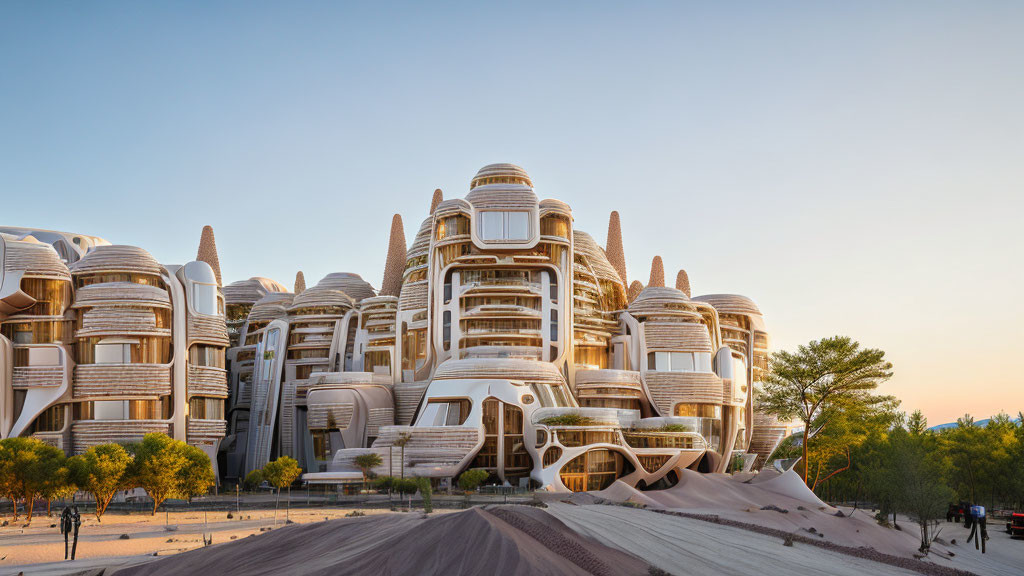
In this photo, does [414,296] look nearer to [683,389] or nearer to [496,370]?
[496,370]

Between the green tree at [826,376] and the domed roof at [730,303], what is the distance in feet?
168

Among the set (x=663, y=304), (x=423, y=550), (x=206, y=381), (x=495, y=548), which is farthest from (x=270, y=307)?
(x=495, y=548)

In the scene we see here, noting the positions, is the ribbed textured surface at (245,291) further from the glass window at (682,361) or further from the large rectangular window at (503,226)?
the glass window at (682,361)

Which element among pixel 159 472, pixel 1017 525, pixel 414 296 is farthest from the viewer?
pixel 414 296

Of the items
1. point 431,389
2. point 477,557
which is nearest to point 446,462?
point 431,389

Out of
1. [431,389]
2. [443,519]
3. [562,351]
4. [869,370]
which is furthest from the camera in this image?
[562,351]

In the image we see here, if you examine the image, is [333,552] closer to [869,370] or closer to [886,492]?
[886,492]

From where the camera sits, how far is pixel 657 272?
438 feet

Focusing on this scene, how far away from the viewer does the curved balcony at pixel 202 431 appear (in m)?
91.3

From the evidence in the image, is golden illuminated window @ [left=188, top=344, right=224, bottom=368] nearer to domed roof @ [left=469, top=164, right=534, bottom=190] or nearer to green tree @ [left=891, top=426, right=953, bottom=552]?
domed roof @ [left=469, top=164, right=534, bottom=190]

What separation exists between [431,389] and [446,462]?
10944 mm

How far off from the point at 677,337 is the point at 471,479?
38.3 m

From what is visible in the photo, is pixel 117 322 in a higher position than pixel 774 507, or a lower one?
higher

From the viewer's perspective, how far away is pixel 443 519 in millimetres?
31156
